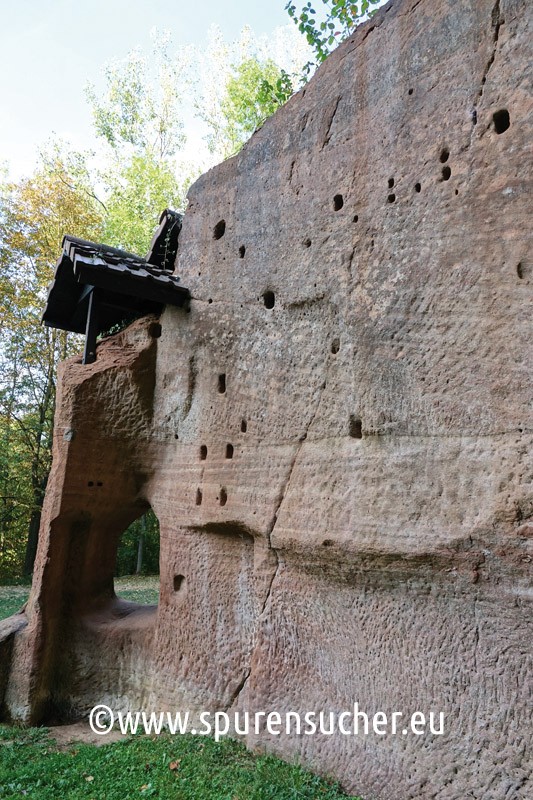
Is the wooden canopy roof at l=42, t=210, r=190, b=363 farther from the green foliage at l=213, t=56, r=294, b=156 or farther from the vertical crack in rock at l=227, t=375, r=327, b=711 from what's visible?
the green foliage at l=213, t=56, r=294, b=156

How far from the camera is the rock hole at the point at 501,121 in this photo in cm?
363

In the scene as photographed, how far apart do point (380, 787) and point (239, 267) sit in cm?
440

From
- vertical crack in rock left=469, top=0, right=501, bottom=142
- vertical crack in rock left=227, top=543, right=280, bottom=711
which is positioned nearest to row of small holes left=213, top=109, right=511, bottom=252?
vertical crack in rock left=469, top=0, right=501, bottom=142

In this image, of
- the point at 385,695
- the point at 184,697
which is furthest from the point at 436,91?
the point at 184,697

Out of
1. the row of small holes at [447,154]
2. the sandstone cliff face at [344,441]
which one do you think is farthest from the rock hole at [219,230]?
the row of small holes at [447,154]

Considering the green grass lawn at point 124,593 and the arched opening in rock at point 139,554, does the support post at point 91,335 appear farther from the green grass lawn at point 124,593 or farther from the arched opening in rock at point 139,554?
the arched opening in rock at point 139,554

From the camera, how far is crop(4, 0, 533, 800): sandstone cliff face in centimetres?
338

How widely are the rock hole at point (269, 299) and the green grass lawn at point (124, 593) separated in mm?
7176

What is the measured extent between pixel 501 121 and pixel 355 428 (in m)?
2.32

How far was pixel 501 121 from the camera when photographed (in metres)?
3.67

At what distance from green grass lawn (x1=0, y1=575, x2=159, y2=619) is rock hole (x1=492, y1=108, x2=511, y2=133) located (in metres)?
9.35

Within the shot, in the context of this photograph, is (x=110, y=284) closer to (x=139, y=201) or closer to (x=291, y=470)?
(x=291, y=470)

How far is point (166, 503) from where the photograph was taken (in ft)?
18.7

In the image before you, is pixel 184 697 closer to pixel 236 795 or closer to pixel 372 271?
pixel 236 795
